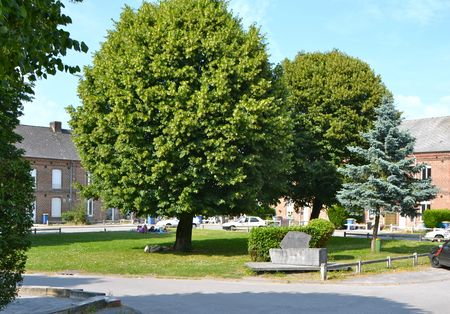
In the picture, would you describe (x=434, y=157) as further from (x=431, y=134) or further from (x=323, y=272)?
(x=323, y=272)

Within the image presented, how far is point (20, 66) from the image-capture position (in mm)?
8031

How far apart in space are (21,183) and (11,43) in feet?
10.8

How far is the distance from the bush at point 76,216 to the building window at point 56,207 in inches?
54.5

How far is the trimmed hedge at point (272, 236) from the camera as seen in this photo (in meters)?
A: 23.7

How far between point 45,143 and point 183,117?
152ft

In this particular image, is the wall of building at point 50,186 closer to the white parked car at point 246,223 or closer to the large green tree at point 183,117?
the white parked car at point 246,223

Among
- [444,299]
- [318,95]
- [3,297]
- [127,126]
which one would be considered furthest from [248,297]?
[318,95]

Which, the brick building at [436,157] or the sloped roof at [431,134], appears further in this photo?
the sloped roof at [431,134]

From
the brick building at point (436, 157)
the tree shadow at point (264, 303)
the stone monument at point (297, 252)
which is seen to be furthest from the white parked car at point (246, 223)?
the tree shadow at point (264, 303)

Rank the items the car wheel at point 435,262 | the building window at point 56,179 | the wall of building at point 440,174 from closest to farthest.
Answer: the car wheel at point 435,262 → the wall of building at point 440,174 → the building window at point 56,179

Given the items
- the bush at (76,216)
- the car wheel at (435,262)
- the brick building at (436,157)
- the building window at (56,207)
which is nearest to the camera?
the car wheel at (435,262)

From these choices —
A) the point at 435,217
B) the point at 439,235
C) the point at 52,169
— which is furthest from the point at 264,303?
the point at 52,169

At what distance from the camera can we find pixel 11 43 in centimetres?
756

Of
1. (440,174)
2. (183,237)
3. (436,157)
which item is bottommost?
(183,237)
